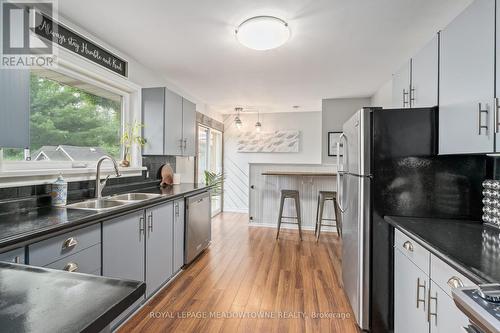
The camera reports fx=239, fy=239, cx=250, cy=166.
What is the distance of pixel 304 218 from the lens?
15.0 ft

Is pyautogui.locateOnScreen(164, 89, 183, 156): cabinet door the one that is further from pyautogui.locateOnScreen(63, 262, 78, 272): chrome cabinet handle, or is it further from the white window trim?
pyautogui.locateOnScreen(63, 262, 78, 272): chrome cabinet handle

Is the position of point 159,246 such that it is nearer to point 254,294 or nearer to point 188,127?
point 254,294

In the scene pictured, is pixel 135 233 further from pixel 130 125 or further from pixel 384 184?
pixel 384 184

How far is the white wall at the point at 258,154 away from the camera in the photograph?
19.0 ft

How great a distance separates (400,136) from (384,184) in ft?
1.18

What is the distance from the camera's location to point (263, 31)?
2.01m

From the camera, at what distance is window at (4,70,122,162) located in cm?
194

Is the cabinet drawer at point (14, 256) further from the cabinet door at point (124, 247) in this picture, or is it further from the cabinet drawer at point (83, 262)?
the cabinet door at point (124, 247)

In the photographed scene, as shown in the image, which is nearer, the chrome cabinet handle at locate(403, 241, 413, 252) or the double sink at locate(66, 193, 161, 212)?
the chrome cabinet handle at locate(403, 241, 413, 252)

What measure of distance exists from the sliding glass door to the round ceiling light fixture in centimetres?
296

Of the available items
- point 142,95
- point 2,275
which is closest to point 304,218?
point 142,95

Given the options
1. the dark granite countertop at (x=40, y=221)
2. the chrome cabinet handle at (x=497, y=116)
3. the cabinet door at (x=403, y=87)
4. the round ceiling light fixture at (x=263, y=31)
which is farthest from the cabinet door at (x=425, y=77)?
the dark granite countertop at (x=40, y=221)

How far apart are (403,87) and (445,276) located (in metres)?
1.65

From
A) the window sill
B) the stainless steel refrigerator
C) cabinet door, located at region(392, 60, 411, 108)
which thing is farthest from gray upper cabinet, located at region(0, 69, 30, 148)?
cabinet door, located at region(392, 60, 411, 108)
